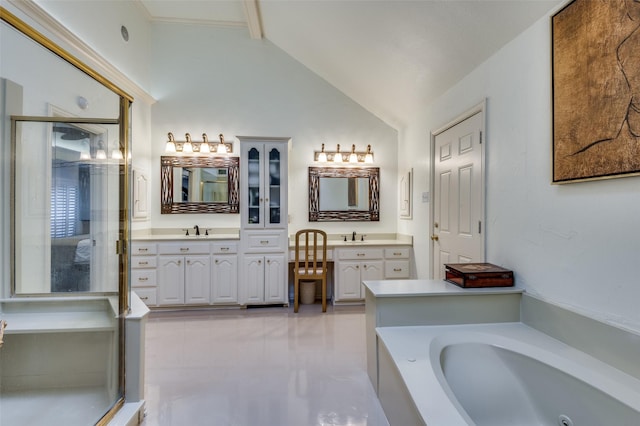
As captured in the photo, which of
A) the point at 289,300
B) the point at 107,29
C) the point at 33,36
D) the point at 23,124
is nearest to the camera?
the point at 33,36

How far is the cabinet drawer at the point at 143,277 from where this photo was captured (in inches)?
128

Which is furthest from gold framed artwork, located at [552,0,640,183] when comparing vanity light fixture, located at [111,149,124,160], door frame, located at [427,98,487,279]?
vanity light fixture, located at [111,149,124,160]

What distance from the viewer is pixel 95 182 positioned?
6.88 ft

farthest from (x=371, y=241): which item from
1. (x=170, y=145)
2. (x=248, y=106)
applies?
(x=170, y=145)

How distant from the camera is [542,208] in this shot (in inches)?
65.7

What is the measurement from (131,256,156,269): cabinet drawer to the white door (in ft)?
10.3

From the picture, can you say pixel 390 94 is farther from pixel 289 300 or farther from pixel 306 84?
pixel 289 300

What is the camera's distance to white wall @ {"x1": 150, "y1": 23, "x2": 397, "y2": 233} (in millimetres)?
3801

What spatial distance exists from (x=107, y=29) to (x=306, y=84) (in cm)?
226

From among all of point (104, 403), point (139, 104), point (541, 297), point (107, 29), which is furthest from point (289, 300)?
point (107, 29)

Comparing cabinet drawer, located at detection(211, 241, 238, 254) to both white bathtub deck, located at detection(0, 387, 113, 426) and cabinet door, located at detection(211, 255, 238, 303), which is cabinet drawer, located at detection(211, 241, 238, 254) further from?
white bathtub deck, located at detection(0, 387, 113, 426)

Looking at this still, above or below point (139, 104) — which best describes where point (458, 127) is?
below

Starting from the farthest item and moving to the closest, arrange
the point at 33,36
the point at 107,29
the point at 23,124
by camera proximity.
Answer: the point at 107,29 < the point at 23,124 < the point at 33,36

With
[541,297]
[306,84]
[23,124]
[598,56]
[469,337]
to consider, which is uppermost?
[306,84]
